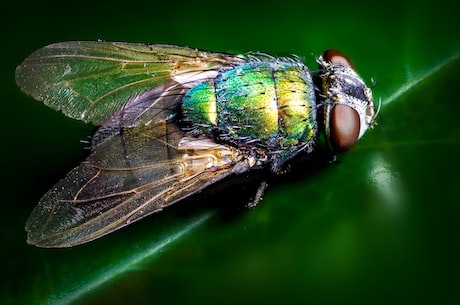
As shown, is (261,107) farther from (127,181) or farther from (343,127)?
(127,181)

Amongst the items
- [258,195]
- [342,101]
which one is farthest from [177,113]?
[342,101]

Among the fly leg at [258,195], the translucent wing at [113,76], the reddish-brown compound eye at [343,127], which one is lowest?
the fly leg at [258,195]

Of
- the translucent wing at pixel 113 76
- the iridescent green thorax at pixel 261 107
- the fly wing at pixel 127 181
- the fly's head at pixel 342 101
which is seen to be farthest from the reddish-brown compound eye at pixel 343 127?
the translucent wing at pixel 113 76

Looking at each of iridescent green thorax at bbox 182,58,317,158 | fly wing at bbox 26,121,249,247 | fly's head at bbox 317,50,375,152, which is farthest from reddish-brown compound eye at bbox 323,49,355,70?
fly wing at bbox 26,121,249,247

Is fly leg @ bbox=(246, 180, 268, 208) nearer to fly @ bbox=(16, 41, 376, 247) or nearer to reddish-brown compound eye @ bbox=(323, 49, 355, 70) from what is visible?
fly @ bbox=(16, 41, 376, 247)

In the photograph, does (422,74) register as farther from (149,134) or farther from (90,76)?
(90,76)

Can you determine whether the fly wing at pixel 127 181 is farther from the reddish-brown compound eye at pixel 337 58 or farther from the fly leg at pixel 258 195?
the reddish-brown compound eye at pixel 337 58
